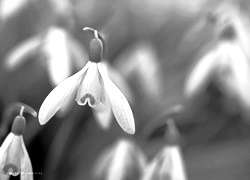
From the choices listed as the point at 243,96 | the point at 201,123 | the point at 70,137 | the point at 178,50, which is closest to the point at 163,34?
the point at 178,50

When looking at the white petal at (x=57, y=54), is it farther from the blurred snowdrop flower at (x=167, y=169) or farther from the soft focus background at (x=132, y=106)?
the blurred snowdrop flower at (x=167, y=169)

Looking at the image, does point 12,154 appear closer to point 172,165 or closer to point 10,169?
point 10,169

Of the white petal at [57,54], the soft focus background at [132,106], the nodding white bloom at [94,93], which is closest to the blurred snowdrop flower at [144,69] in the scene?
the soft focus background at [132,106]

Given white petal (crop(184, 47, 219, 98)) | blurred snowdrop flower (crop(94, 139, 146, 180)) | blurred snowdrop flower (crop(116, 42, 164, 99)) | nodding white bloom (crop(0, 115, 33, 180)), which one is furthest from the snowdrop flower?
blurred snowdrop flower (crop(116, 42, 164, 99))

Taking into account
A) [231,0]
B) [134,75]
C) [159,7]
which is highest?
[159,7]

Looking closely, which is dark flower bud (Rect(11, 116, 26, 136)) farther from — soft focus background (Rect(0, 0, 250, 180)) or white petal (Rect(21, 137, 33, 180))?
soft focus background (Rect(0, 0, 250, 180))

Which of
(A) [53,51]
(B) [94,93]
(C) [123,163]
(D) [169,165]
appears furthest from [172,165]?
(A) [53,51]

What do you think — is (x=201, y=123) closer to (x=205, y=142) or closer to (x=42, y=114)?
(x=205, y=142)
